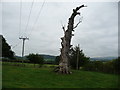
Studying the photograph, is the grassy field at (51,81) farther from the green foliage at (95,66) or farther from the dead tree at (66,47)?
the green foliage at (95,66)

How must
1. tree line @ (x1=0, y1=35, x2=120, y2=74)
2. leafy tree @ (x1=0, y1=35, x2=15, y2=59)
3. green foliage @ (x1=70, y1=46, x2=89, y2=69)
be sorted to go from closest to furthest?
tree line @ (x1=0, y1=35, x2=120, y2=74)
green foliage @ (x1=70, y1=46, x2=89, y2=69)
leafy tree @ (x1=0, y1=35, x2=15, y2=59)

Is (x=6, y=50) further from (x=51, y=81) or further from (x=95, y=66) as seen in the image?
(x=51, y=81)

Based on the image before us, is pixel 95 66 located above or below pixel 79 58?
below

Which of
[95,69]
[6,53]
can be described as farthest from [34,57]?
[95,69]

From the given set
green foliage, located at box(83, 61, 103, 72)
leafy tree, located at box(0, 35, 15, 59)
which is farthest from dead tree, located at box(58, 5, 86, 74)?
leafy tree, located at box(0, 35, 15, 59)

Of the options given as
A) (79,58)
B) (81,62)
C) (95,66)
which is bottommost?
(95,66)

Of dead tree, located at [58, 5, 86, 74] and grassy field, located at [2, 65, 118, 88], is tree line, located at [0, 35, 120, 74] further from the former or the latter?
grassy field, located at [2, 65, 118, 88]

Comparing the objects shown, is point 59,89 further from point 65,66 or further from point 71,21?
point 71,21

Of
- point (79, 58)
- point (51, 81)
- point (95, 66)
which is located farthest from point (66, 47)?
point (79, 58)

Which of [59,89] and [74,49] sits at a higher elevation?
[74,49]

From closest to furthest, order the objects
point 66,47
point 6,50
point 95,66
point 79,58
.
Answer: point 66,47 < point 95,66 < point 79,58 < point 6,50

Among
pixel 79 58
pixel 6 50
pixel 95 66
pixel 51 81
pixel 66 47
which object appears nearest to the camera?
pixel 51 81

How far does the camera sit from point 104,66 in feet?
89.2

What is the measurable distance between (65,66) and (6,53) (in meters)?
30.3
